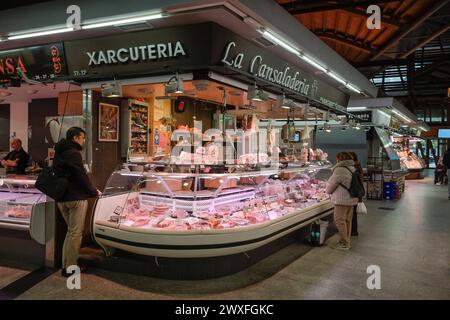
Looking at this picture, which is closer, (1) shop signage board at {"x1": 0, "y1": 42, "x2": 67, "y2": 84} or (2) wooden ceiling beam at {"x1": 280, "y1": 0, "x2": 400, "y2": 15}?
(1) shop signage board at {"x1": 0, "y1": 42, "x2": 67, "y2": 84}

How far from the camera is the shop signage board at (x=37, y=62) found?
5.80m

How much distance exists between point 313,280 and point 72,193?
10.4 feet

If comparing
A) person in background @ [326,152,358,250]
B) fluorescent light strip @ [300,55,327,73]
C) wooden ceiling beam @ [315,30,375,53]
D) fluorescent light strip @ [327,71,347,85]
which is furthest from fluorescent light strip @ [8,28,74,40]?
wooden ceiling beam @ [315,30,375,53]

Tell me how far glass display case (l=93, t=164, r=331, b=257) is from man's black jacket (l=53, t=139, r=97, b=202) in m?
0.33

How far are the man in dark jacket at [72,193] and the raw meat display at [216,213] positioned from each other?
1.48 ft

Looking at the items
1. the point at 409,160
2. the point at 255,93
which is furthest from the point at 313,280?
the point at 409,160

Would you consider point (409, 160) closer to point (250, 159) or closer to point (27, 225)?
point (250, 159)

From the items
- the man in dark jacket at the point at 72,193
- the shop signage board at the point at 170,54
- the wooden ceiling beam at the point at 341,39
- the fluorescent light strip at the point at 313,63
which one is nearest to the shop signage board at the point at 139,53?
the shop signage board at the point at 170,54

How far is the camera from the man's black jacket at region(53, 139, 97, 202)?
14.4ft

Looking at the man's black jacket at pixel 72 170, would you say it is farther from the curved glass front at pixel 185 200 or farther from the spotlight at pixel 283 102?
the spotlight at pixel 283 102

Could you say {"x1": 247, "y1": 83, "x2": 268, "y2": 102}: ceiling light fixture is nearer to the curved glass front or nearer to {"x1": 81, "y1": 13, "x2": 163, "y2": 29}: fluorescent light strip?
the curved glass front

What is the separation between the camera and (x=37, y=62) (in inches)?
235
